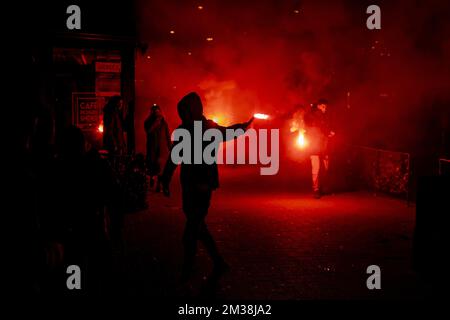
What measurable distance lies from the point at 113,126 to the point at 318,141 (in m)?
3.97

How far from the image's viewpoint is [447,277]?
20.7 ft

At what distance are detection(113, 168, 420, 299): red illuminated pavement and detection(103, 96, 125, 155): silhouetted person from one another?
124 cm

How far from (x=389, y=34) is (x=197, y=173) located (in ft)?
31.4

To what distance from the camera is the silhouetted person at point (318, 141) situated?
1220 centimetres

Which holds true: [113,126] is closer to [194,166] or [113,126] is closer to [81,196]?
[194,166]

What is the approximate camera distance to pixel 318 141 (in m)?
12.1

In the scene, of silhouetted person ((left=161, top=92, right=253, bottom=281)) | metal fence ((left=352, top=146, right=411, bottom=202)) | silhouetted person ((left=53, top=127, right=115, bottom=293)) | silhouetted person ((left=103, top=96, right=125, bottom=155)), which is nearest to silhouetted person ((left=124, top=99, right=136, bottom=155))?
silhouetted person ((left=103, top=96, right=125, bottom=155))

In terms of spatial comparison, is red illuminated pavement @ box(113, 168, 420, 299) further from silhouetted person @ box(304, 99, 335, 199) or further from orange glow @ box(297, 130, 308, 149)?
orange glow @ box(297, 130, 308, 149)

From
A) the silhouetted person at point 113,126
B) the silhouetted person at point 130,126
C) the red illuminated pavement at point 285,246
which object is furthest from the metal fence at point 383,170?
the silhouetted person at point 113,126

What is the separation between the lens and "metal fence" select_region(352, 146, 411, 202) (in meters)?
11.9

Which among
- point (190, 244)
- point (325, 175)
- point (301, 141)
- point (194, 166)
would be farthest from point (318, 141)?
point (190, 244)

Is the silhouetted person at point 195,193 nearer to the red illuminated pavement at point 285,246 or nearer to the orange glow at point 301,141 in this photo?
the red illuminated pavement at point 285,246

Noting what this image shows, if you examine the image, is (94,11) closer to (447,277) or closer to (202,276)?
(202,276)
